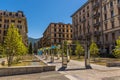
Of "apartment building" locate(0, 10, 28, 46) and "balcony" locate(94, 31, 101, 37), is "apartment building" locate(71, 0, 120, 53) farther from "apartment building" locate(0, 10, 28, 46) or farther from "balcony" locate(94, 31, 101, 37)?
"apartment building" locate(0, 10, 28, 46)

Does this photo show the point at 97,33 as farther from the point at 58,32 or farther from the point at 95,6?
the point at 58,32

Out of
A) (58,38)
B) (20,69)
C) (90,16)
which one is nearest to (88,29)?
(90,16)

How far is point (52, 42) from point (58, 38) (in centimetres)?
466

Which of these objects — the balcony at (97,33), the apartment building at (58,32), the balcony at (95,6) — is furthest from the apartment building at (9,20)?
the balcony at (95,6)

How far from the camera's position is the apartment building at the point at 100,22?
143ft

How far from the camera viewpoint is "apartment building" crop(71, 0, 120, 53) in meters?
43.6

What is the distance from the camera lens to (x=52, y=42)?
93625mm

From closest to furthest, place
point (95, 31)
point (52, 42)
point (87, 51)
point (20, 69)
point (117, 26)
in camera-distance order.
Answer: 1. point (20, 69)
2. point (87, 51)
3. point (117, 26)
4. point (95, 31)
5. point (52, 42)

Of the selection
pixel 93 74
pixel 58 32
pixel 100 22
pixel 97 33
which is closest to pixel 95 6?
pixel 100 22

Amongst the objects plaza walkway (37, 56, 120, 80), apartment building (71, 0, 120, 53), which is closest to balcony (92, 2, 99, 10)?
apartment building (71, 0, 120, 53)

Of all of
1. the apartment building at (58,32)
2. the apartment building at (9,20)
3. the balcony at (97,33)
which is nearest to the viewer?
the balcony at (97,33)

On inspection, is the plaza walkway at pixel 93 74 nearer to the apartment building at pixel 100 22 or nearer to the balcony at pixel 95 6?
the apartment building at pixel 100 22

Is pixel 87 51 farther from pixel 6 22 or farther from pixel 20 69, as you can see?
pixel 6 22

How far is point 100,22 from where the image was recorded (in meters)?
50.3
